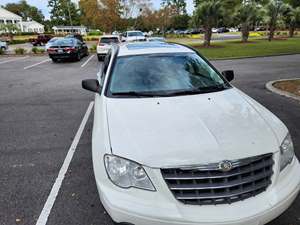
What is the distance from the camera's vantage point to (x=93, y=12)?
43531mm

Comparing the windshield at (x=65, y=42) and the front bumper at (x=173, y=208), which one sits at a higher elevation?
the windshield at (x=65, y=42)

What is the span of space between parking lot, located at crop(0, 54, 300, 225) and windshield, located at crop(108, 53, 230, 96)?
1.29 metres

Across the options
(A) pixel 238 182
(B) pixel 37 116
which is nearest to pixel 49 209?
(A) pixel 238 182

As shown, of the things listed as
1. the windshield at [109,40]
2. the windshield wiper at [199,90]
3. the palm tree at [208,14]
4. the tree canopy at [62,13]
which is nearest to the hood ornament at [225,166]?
the windshield wiper at [199,90]

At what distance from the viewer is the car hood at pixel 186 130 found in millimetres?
2299

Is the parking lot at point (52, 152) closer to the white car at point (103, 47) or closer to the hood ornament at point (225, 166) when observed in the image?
the hood ornament at point (225, 166)

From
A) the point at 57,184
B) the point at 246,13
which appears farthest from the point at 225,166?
the point at 246,13

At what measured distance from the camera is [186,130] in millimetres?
2600

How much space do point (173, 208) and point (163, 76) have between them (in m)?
2.12

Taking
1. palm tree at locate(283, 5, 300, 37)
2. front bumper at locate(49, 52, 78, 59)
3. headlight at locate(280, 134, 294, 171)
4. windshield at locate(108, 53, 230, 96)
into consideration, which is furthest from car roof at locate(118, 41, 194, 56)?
palm tree at locate(283, 5, 300, 37)

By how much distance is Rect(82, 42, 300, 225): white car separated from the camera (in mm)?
2186

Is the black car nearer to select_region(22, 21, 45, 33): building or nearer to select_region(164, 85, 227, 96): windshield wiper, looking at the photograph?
select_region(164, 85, 227, 96): windshield wiper

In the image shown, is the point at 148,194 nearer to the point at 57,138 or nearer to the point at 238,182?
the point at 238,182

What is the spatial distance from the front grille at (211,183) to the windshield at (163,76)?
1.44 metres
